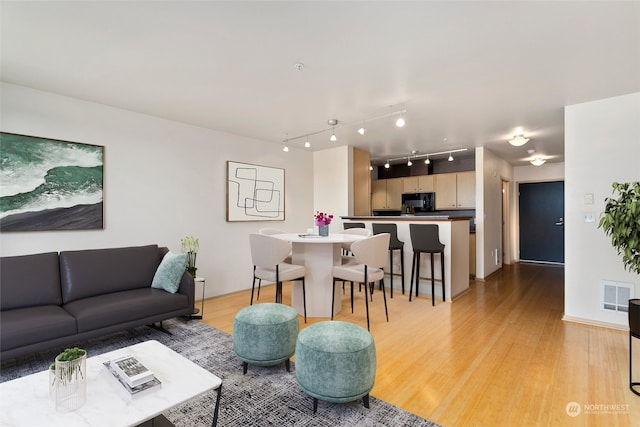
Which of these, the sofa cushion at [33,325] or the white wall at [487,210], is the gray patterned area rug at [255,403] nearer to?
the sofa cushion at [33,325]

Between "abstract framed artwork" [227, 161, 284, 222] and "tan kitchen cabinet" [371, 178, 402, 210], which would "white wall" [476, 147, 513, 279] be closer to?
"tan kitchen cabinet" [371, 178, 402, 210]

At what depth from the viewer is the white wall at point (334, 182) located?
5.53 metres

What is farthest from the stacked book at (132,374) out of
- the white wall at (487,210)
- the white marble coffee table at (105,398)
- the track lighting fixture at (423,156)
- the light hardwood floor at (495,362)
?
the white wall at (487,210)

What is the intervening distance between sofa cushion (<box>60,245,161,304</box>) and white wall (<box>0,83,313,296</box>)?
37cm

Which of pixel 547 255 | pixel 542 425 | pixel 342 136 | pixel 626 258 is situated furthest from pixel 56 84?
pixel 547 255

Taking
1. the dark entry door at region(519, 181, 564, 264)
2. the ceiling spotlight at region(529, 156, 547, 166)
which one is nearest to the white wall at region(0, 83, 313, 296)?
the ceiling spotlight at region(529, 156, 547, 166)

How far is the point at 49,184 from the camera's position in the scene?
3029mm

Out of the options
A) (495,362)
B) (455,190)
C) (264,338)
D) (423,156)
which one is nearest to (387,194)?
(423,156)

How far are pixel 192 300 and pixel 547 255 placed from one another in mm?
7918

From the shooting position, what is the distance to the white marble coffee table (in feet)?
4.12

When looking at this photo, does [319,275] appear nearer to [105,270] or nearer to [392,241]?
[392,241]

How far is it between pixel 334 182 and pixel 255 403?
422 cm

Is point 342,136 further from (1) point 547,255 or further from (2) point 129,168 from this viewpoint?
(1) point 547,255

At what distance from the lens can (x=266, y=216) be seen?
5102mm
